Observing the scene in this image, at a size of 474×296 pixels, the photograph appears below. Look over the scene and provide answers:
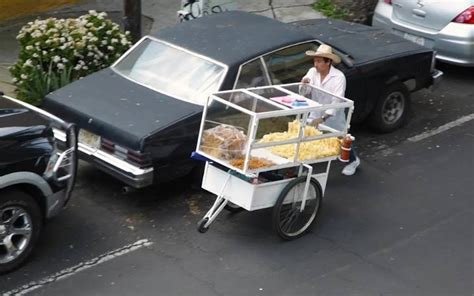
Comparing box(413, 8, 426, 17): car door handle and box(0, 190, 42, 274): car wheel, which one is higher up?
box(413, 8, 426, 17): car door handle

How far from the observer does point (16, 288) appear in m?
6.38

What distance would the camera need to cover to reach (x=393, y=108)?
9539 mm

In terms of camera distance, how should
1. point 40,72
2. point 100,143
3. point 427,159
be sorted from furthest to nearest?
point 40,72, point 427,159, point 100,143

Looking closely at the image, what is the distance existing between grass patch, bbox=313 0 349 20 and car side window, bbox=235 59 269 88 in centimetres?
502

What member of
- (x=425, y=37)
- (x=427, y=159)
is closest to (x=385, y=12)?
(x=425, y=37)

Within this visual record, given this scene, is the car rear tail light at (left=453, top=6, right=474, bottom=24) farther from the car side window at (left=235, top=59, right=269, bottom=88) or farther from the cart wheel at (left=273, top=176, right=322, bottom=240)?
the cart wheel at (left=273, top=176, right=322, bottom=240)

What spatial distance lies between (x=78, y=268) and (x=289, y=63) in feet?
10.1

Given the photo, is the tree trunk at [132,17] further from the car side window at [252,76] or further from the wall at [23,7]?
the wall at [23,7]

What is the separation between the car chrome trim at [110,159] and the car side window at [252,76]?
1363 mm

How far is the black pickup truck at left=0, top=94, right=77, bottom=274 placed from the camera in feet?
20.7

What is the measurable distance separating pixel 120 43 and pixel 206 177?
3409mm

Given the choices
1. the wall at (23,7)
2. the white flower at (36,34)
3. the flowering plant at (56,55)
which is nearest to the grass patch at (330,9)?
the wall at (23,7)

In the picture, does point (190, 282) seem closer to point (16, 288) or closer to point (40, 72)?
point (16, 288)

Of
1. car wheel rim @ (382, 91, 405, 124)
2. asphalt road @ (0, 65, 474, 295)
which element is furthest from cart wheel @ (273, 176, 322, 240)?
car wheel rim @ (382, 91, 405, 124)
